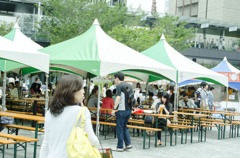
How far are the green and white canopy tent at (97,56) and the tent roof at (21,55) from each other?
1.36 m

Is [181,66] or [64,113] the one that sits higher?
[181,66]

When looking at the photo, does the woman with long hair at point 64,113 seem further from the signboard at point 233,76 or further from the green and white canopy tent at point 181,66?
the signboard at point 233,76

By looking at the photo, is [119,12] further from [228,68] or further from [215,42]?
[215,42]

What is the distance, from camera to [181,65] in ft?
46.6

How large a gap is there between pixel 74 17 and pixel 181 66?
17043 mm

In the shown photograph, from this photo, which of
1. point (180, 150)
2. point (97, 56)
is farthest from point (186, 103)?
point (97, 56)

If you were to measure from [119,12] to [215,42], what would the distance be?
62.6ft

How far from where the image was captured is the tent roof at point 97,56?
1037 cm

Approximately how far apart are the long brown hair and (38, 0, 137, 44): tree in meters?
25.2

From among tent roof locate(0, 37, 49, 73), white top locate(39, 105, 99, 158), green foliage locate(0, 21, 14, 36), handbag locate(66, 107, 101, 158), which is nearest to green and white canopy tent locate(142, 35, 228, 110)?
tent roof locate(0, 37, 49, 73)

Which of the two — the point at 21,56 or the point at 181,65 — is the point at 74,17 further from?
the point at 21,56

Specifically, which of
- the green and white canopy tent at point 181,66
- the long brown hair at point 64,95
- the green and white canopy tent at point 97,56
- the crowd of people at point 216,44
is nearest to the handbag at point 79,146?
the long brown hair at point 64,95

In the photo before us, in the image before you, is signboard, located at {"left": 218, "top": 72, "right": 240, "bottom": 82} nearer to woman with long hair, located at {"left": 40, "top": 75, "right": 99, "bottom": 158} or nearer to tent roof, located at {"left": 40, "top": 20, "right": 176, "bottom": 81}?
tent roof, located at {"left": 40, "top": 20, "right": 176, "bottom": 81}

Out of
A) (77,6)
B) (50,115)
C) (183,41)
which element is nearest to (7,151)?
(50,115)
